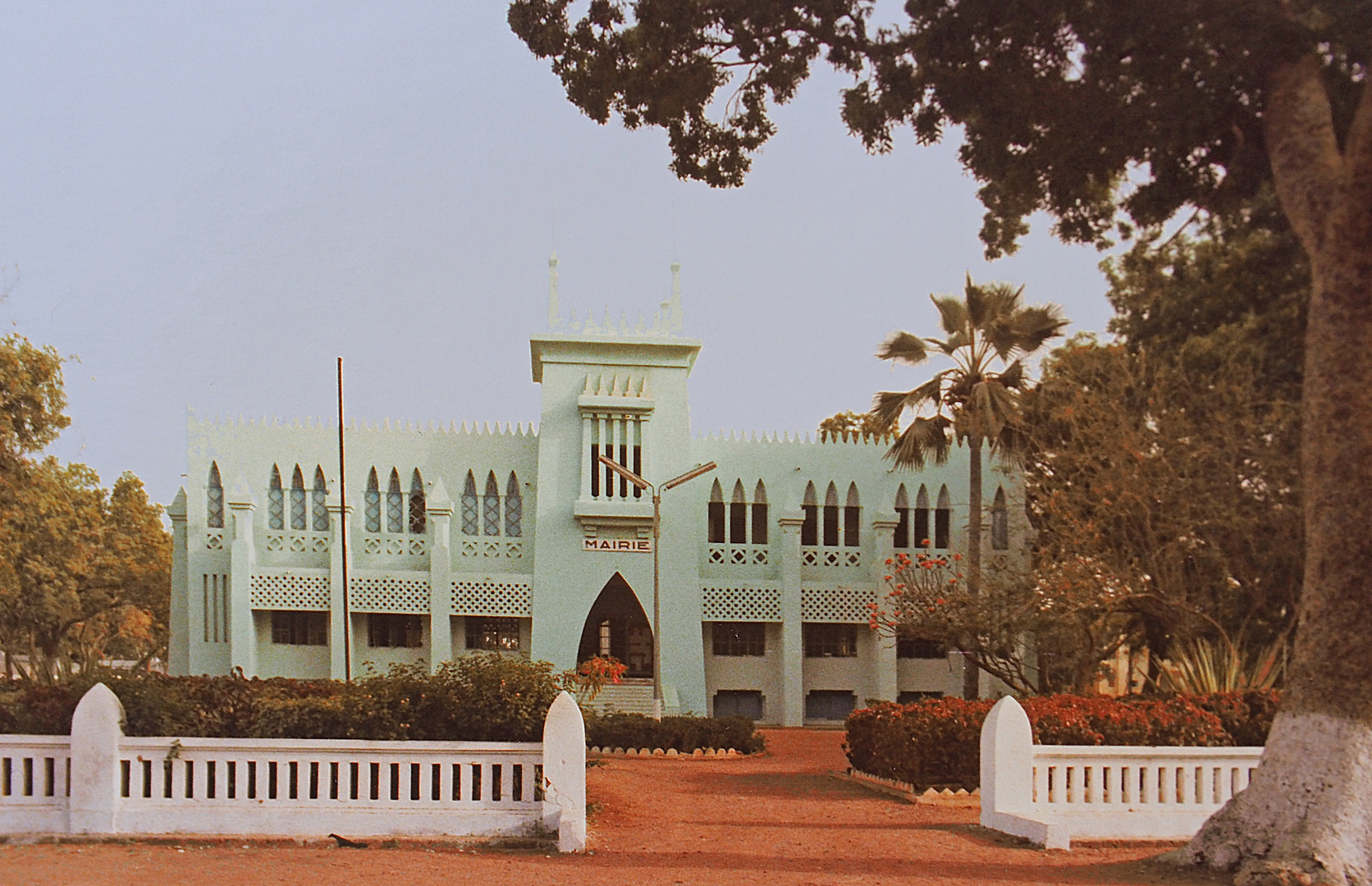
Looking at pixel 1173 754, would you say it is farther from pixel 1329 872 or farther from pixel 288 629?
pixel 288 629

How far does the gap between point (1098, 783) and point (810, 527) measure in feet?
70.8

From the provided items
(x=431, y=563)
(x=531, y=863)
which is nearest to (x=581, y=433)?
(x=431, y=563)

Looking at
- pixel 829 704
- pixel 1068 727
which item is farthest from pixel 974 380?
pixel 1068 727

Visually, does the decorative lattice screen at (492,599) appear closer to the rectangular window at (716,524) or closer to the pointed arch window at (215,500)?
the rectangular window at (716,524)

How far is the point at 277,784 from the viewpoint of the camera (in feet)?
37.2

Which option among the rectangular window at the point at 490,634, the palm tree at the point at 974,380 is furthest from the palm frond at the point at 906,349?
the rectangular window at the point at 490,634

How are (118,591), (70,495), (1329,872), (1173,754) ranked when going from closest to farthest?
(1329,872) → (1173,754) → (70,495) → (118,591)

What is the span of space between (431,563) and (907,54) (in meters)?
21.6

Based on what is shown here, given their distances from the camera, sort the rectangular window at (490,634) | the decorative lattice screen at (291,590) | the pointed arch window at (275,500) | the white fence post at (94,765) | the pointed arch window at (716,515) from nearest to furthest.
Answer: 1. the white fence post at (94,765)
2. the decorative lattice screen at (291,590)
3. the pointed arch window at (275,500)
4. the rectangular window at (490,634)
5. the pointed arch window at (716,515)

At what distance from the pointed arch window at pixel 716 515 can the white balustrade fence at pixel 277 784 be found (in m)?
22.2

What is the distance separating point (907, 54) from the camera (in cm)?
1263

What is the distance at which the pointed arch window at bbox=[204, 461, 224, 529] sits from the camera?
32.0m

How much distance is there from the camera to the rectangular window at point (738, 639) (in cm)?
3388

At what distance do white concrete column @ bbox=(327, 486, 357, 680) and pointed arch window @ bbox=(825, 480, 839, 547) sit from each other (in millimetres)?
11294
